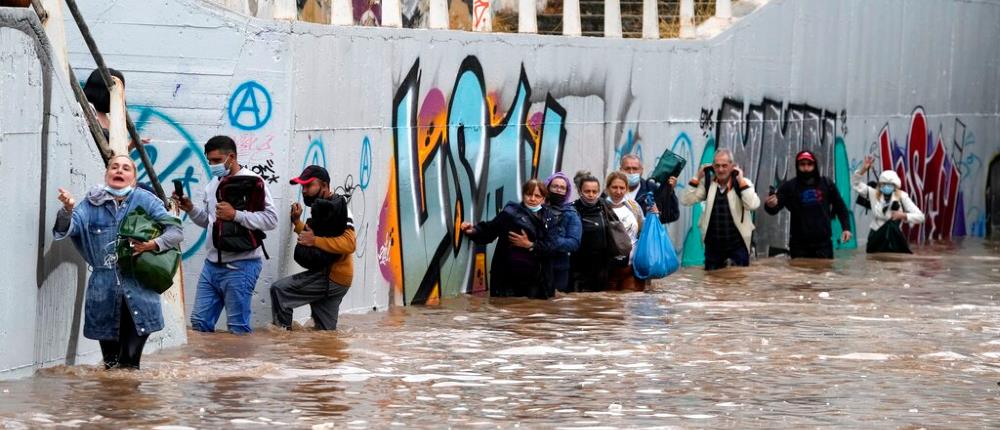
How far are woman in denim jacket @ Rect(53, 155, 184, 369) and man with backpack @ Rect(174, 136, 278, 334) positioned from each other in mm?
2097

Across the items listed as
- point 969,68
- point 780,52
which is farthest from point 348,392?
point 969,68

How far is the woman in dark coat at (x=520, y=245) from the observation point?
16.7 m

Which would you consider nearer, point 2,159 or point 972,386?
point 2,159

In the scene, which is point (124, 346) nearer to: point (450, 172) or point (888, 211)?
point (450, 172)

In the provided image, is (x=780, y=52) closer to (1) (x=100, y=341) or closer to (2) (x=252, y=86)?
(2) (x=252, y=86)

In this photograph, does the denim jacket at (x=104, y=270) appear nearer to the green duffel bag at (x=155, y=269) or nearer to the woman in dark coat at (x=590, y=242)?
the green duffel bag at (x=155, y=269)

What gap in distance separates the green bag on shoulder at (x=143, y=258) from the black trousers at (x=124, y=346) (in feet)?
0.64

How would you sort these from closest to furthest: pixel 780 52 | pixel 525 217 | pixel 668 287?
pixel 525 217, pixel 668 287, pixel 780 52

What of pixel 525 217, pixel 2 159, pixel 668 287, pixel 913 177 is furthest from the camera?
pixel 913 177

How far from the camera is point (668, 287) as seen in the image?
18703 mm

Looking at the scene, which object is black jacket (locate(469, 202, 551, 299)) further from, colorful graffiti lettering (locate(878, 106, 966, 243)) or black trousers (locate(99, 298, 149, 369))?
colorful graffiti lettering (locate(878, 106, 966, 243))

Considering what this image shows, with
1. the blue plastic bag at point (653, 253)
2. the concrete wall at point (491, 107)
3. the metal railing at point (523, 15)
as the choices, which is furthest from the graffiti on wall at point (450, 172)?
the blue plastic bag at point (653, 253)

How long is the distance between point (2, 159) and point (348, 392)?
240 centimetres

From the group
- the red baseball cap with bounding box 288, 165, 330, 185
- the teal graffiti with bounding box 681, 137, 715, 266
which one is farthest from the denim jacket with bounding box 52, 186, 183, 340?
the teal graffiti with bounding box 681, 137, 715, 266
